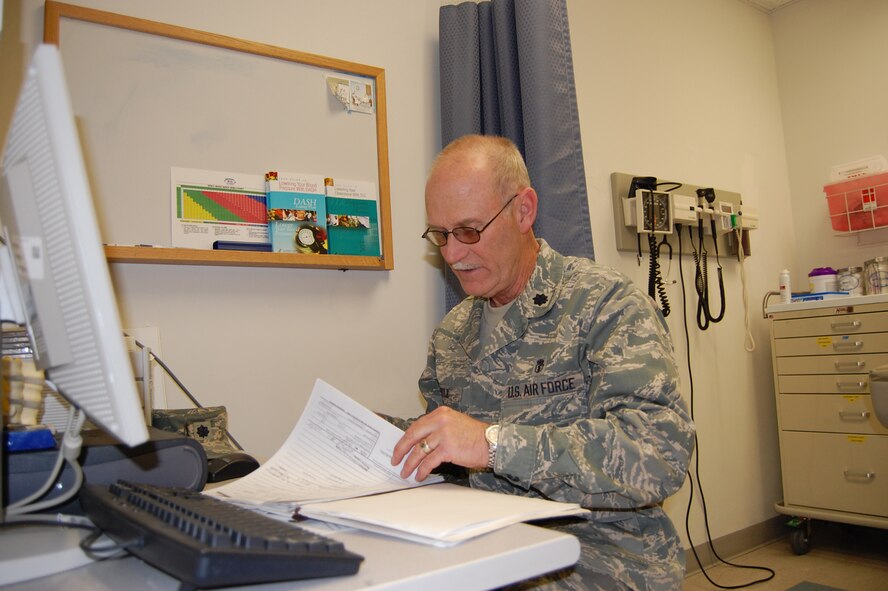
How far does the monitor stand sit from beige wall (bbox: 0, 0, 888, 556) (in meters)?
0.87

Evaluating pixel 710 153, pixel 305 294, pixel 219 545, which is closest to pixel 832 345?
pixel 710 153

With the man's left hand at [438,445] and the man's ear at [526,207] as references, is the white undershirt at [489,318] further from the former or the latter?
the man's left hand at [438,445]

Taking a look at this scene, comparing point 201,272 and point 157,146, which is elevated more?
point 157,146

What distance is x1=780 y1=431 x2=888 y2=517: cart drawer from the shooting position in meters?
2.57

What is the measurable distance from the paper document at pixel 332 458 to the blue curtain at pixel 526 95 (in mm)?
979

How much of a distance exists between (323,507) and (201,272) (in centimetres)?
105

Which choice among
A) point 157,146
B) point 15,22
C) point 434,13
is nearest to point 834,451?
point 434,13

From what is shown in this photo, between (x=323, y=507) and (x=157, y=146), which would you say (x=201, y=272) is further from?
(x=323, y=507)

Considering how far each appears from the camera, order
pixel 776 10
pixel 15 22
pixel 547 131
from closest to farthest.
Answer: pixel 15 22 < pixel 547 131 < pixel 776 10

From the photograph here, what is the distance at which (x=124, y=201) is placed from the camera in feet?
5.17

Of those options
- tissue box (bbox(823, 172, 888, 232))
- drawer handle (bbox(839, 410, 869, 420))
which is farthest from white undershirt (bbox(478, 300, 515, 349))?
tissue box (bbox(823, 172, 888, 232))

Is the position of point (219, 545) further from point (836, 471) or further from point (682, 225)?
point (836, 471)

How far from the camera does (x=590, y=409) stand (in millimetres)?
1243

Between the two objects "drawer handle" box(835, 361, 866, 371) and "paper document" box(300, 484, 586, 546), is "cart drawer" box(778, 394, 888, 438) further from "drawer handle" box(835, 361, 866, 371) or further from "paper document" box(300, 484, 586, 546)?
"paper document" box(300, 484, 586, 546)
